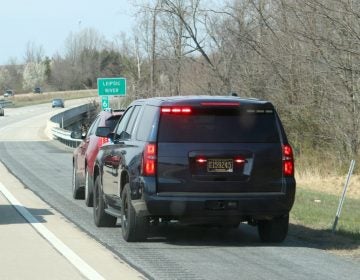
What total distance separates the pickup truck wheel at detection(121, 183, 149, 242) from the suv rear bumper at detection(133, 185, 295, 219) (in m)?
0.21

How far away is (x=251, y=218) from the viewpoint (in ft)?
34.1

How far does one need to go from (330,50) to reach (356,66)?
1144mm

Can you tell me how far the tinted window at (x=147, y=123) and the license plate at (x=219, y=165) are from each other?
88cm

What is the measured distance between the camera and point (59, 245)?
10.5 metres

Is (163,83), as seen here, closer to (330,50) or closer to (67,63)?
(330,50)

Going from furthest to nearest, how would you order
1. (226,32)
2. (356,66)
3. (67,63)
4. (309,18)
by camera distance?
(67,63), (226,32), (309,18), (356,66)

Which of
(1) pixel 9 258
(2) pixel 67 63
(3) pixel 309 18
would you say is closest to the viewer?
(1) pixel 9 258

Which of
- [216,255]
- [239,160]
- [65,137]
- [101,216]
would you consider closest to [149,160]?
[239,160]

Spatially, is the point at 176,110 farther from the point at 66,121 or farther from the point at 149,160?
the point at 66,121

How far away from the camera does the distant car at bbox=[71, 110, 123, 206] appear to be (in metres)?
15.0

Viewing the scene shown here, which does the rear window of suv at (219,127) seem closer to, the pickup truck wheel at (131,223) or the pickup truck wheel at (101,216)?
the pickup truck wheel at (131,223)

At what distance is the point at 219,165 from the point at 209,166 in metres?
0.13

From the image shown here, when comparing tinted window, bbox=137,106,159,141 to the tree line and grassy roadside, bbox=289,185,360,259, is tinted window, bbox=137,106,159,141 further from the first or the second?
the tree line

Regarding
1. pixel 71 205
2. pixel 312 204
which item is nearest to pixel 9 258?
pixel 71 205
